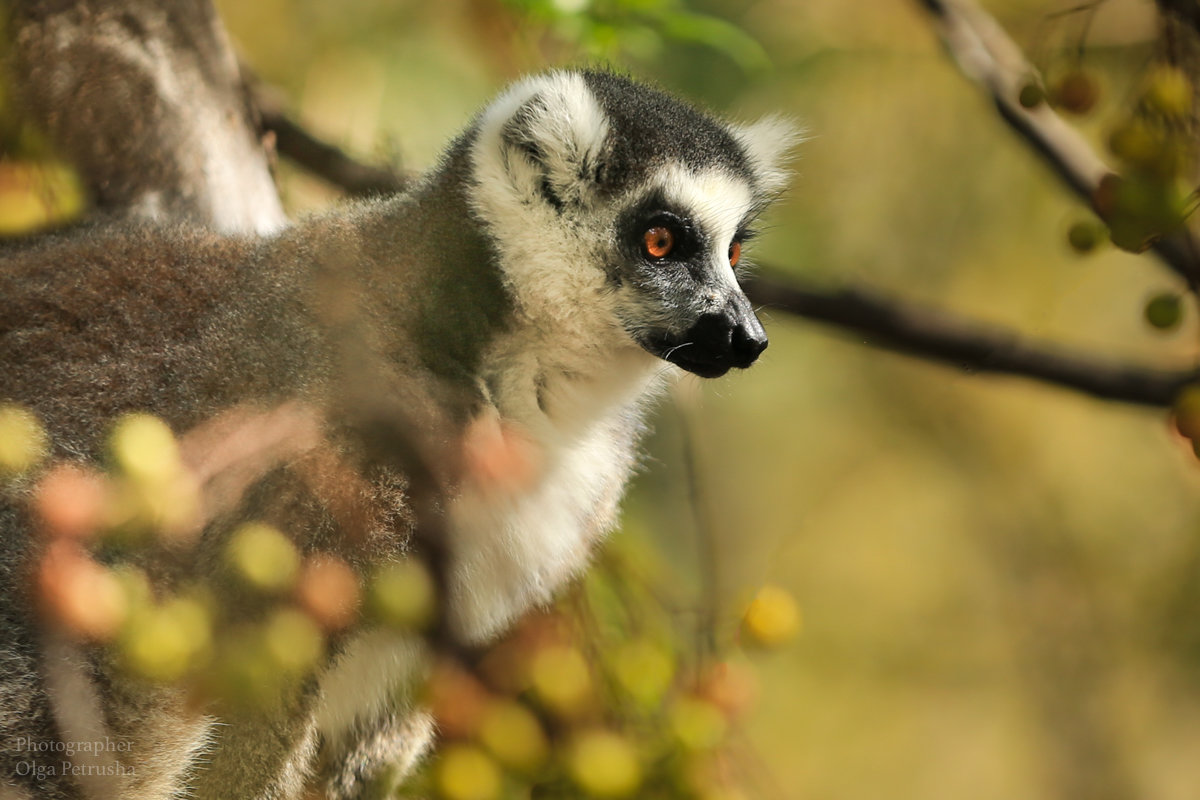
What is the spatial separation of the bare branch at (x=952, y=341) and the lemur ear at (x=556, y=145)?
0.88 metres

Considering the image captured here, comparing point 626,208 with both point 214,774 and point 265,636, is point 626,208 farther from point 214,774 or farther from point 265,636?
point 214,774

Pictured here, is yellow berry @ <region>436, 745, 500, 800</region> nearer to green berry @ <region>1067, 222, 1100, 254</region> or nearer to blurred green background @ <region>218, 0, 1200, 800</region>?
green berry @ <region>1067, 222, 1100, 254</region>

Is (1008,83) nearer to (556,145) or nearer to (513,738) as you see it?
(556,145)

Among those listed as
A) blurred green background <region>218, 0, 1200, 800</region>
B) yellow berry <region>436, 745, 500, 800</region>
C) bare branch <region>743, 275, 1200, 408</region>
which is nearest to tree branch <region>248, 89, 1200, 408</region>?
bare branch <region>743, 275, 1200, 408</region>

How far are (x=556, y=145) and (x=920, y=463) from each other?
22.3 ft

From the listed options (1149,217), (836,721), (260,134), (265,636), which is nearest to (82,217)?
(260,134)

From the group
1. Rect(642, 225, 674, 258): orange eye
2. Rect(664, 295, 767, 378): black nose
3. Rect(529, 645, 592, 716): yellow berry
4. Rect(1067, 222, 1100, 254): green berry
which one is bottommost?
Rect(529, 645, 592, 716): yellow berry

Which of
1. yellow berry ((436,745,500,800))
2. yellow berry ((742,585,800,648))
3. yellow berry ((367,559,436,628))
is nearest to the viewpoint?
yellow berry ((367,559,436,628))

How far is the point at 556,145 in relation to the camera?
10.2 ft

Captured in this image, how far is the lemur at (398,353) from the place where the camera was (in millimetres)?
2549

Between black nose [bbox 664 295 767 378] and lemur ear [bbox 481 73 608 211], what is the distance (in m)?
0.51

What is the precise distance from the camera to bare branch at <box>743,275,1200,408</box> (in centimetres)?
347

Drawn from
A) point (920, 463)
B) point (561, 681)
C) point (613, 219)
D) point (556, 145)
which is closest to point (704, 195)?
point (613, 219)

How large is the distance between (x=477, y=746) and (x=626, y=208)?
1.54m
